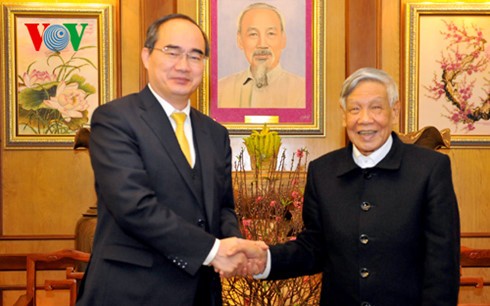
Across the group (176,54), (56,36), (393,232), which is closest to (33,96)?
(56,36)

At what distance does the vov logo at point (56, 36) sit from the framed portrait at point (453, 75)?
8.38 feet

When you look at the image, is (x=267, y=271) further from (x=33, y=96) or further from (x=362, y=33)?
(x=33, y=96)

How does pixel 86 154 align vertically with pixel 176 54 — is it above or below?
below

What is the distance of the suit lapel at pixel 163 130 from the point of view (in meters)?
2.05

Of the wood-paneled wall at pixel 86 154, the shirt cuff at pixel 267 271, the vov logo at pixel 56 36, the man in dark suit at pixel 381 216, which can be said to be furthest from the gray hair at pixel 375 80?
the vov logo at pixel 56 36

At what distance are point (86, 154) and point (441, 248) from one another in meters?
3.55

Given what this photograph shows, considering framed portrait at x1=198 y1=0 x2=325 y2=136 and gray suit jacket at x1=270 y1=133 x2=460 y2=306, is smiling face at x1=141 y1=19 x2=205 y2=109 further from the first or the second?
framed portrait at x1=198 y1=0 x2=325 y2=136

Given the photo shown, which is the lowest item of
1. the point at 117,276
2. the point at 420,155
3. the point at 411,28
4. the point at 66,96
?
the point at 117,276

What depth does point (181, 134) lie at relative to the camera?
2.16 m

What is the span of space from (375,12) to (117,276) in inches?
138

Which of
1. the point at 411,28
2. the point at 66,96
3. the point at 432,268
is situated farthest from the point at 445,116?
the point at 432,268

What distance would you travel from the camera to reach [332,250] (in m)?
2.11

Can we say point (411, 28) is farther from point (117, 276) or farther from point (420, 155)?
point (117, 276)

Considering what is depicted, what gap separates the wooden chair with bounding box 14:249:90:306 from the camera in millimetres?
A: 2979
